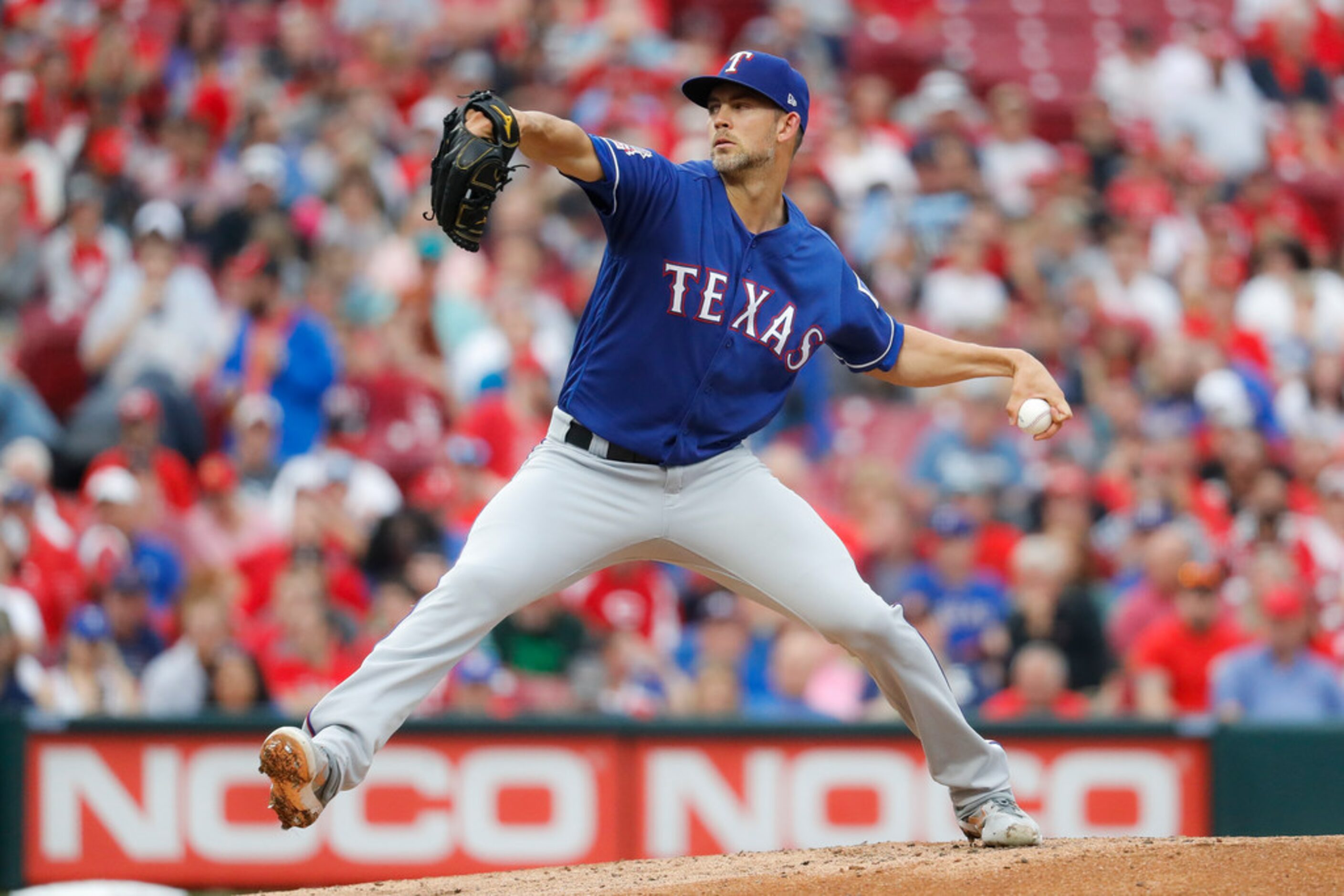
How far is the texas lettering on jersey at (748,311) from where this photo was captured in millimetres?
4391

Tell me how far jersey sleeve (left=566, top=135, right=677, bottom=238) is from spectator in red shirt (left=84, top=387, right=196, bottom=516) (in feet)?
16.4

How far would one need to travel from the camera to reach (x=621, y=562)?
4613 millimetres

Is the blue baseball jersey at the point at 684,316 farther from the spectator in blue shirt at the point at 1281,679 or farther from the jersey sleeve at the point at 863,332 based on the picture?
the spectator in blue shirt at the point at 1281,679

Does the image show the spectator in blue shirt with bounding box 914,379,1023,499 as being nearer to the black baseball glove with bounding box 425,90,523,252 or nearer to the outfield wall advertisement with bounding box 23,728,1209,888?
the outfield wall advertisement with bounding box 23,728,1209,888

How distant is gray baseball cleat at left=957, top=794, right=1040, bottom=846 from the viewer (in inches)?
191

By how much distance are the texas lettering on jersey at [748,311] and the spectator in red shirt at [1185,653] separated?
398 centimetres

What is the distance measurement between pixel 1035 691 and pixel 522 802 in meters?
2.32

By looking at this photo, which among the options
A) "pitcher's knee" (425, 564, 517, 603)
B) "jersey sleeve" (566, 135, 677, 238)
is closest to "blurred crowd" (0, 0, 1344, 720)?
"pitcher's knee" (425, 564, 517, 603)

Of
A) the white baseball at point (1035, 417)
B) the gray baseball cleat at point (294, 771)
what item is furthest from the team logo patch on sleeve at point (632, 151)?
the gray baseball cleat at point (294, 771)

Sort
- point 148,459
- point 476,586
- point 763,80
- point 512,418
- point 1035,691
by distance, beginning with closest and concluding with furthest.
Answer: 1. point 476,586
2. point 763,80
3. point 1035,691
4. point 148,459
5. point 512,418

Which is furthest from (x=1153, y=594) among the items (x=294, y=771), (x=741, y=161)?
(x=294, y=771)

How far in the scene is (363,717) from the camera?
164 inches

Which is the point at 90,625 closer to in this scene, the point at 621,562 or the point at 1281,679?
the point at 621,562

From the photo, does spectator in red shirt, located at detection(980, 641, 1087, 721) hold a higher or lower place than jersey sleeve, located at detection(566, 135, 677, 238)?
lower
